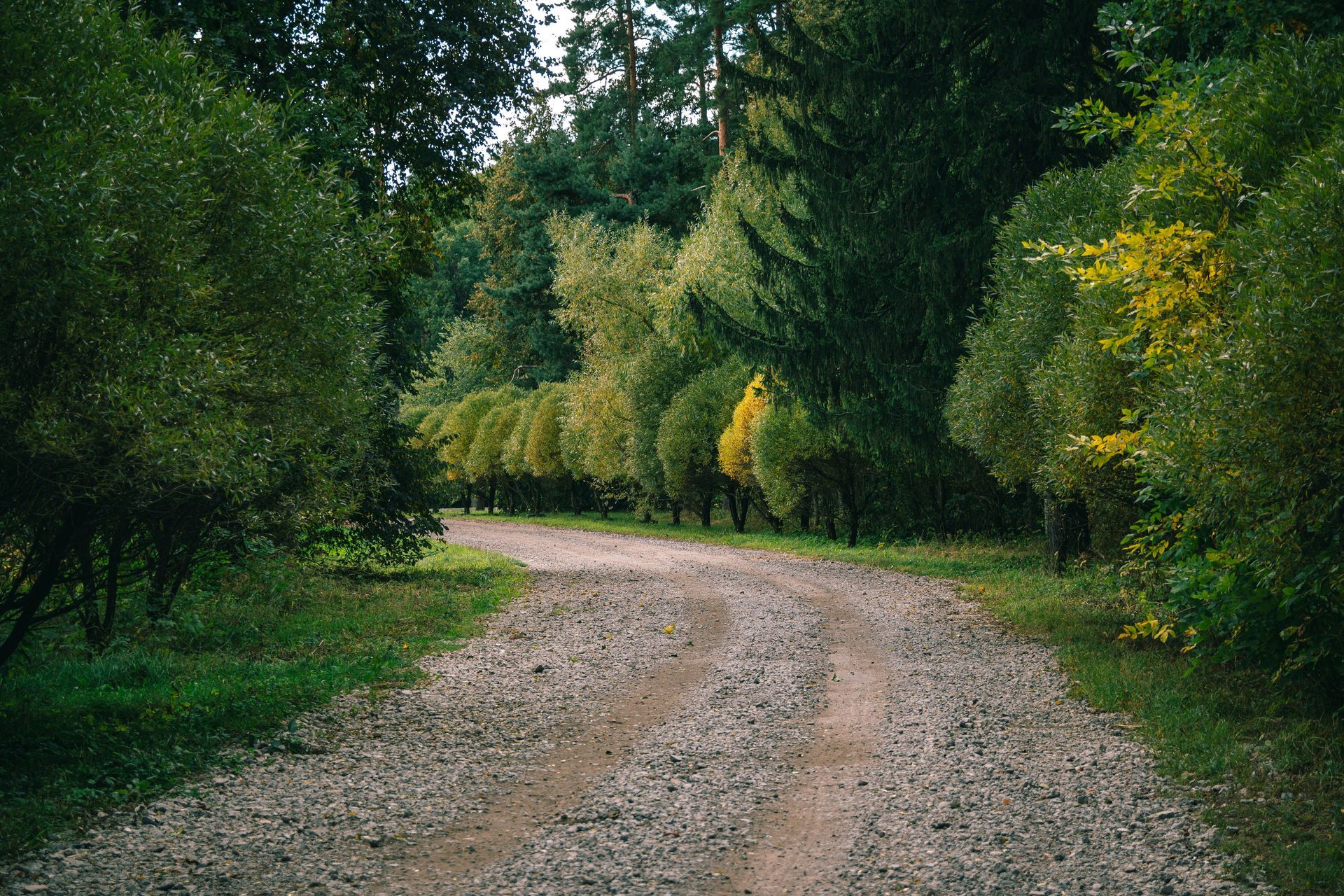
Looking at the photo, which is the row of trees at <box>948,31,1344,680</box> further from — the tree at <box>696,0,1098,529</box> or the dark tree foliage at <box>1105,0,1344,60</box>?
the tree at <box>696,0,1098,529</box>

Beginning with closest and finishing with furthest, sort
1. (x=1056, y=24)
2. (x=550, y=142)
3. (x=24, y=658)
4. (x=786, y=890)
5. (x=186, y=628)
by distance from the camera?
(x=786, y=890) < (x=24, y=658) < (x=186, y=628) < (x=1056, y=24) < (x=550, y=142)

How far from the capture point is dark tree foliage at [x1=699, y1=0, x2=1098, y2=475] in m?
18.4

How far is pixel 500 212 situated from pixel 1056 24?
4541 cm

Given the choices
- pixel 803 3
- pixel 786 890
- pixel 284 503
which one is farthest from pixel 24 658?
pixel 803 3

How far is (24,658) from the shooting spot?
9.26 m

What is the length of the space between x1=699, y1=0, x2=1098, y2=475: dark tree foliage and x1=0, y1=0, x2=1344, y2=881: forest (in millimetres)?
86

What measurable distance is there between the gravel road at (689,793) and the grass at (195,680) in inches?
16.3

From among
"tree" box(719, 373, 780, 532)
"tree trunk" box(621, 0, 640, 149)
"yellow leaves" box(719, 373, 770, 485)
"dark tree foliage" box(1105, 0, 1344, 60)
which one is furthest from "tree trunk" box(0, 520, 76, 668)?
"tree trunk" box(621, 0, 640, 149)

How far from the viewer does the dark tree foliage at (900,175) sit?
60.3 ft

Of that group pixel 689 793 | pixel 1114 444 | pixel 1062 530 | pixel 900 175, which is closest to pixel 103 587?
pixel 689 793

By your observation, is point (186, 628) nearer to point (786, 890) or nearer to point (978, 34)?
point (786, 890)

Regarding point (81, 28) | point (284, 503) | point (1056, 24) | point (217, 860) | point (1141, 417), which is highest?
point (1056, 24)

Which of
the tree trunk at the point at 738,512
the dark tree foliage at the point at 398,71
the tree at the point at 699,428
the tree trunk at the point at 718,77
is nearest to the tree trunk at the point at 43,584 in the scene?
the dark tree foliage at the point at 398,71

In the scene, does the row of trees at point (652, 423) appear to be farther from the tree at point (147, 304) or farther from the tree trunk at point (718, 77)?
the tree at point (147, 304)
